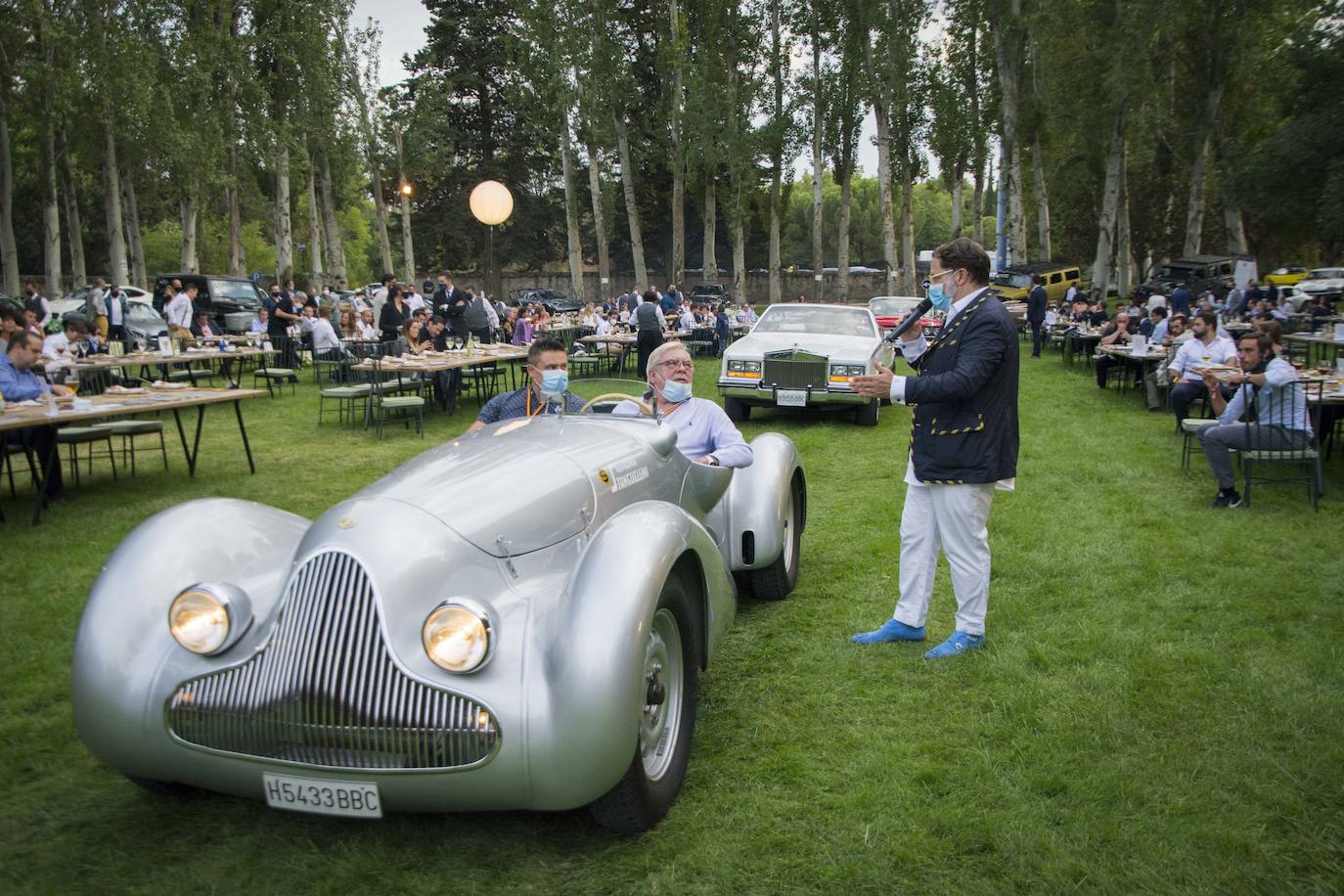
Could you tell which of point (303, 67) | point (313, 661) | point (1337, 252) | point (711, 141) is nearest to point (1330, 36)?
point (1337, 252)

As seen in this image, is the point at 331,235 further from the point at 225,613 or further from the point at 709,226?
the point at 225,613

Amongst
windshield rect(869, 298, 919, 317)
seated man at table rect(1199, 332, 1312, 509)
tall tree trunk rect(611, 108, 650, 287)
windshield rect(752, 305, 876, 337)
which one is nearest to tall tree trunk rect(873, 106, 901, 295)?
tall tree trunk rect(611, 108, 650, 287)

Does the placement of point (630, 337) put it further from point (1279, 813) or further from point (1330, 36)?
point (1330, 36)

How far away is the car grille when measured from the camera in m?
11.6

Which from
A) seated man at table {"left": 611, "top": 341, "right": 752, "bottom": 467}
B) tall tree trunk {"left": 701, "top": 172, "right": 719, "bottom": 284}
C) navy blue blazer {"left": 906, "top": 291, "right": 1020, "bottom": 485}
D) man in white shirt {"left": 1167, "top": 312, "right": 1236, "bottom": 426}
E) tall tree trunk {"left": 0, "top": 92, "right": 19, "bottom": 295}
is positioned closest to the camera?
navy blue blazer {"left": 906, "top": 291, "right": 1020, "bottom": 485}

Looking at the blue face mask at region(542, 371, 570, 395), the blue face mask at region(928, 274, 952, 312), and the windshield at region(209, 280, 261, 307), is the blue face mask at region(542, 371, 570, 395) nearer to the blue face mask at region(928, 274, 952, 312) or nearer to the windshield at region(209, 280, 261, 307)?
the blue face mask at region(928, 274, 952, 312)

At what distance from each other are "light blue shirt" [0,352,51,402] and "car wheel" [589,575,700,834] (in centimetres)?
720

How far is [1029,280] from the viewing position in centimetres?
2959

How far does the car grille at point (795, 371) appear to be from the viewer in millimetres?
11594

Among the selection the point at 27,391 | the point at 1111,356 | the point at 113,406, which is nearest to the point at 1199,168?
the point at 1111,356

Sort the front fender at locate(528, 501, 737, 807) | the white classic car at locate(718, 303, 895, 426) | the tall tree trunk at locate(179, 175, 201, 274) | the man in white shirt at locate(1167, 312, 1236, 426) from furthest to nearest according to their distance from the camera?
the tall tree trunk at locate(179, 175, 201, 274) < the white classic car at locate(718, 303, 895, 426) < the man in white shirt at locate(1167, 312, 1236, 426) < the front fender at locate(528, 501, 737, 807)

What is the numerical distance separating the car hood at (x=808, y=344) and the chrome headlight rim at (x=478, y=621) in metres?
9.32

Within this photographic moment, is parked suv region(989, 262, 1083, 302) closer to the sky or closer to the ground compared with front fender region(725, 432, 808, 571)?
closer to the sky

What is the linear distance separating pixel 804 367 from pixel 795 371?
13cm
